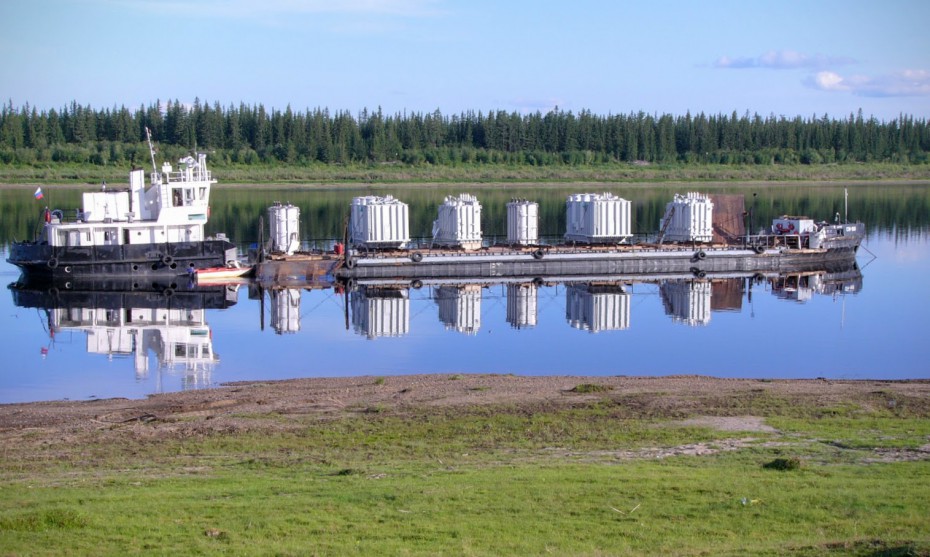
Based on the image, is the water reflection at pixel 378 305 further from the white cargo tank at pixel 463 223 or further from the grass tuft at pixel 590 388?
the grass tuft at pixel 590 388

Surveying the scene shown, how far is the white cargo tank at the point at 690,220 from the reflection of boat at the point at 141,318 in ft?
93.7

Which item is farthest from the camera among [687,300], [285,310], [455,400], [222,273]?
[222,273]

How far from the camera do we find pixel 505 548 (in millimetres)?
14102

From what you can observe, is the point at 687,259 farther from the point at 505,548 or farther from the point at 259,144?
the point at 259,144

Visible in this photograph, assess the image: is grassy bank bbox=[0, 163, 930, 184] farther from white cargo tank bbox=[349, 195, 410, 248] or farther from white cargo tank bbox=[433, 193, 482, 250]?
white cargo tank bbox=[433, 193, 482, 250]

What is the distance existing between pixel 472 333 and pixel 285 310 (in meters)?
10.7

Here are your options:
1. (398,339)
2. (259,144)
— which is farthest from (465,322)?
(259,144)

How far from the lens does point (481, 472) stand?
1816 centimetres

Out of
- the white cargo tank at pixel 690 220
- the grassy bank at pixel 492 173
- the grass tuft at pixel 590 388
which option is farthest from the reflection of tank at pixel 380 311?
the grassy bank at pixel 492 173

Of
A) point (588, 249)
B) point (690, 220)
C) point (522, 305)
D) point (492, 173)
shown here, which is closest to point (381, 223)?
point (588, 249)

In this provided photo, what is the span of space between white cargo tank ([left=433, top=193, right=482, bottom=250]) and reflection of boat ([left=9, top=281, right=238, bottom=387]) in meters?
14.3

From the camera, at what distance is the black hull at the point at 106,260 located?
2281 inches

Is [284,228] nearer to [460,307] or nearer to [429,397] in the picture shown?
[460,307]

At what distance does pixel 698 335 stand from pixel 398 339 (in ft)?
38.4
